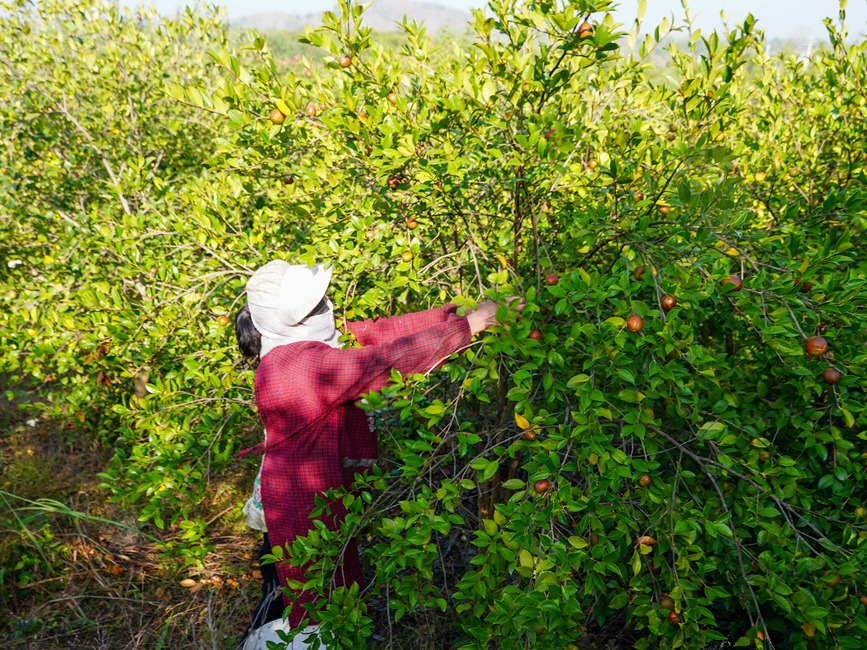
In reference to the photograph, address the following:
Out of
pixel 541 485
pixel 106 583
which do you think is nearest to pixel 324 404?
pixel 541 485

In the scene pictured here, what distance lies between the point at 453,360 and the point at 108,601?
232cm

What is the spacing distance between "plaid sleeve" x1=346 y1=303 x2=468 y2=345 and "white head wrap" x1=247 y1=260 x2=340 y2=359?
0.66 ft

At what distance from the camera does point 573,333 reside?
1.33 m

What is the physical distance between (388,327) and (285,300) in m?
0.39

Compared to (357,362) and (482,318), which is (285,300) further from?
(482,318)

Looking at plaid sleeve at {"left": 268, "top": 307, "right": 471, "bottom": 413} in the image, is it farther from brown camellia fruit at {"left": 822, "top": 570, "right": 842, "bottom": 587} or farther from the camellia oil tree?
brown camellia fruit at {"left": 822, "top": 570, "right": 842, "bottom": 587}

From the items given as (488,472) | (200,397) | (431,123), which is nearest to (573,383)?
(488,472)

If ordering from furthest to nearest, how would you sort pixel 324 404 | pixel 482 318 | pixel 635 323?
pixel 324 404
pixel 482 318
pixel 635 323

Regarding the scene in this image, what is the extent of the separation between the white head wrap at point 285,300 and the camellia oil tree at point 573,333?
0.49ft

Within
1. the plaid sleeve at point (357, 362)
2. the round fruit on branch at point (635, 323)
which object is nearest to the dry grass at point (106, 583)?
the plaid sleeve at point (357, 362)

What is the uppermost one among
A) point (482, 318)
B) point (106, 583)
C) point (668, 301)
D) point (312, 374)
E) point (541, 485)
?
point (668, 301)

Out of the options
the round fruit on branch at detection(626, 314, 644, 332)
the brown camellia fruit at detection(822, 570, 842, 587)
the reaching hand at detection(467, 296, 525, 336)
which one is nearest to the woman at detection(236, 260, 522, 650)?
the reaching hand at detection(467, 296, 525, 336)

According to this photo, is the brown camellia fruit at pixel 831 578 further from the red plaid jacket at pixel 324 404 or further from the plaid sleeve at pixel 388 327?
the plaid sleeve at pixel 388 327

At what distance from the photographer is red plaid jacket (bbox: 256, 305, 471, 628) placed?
156cm
